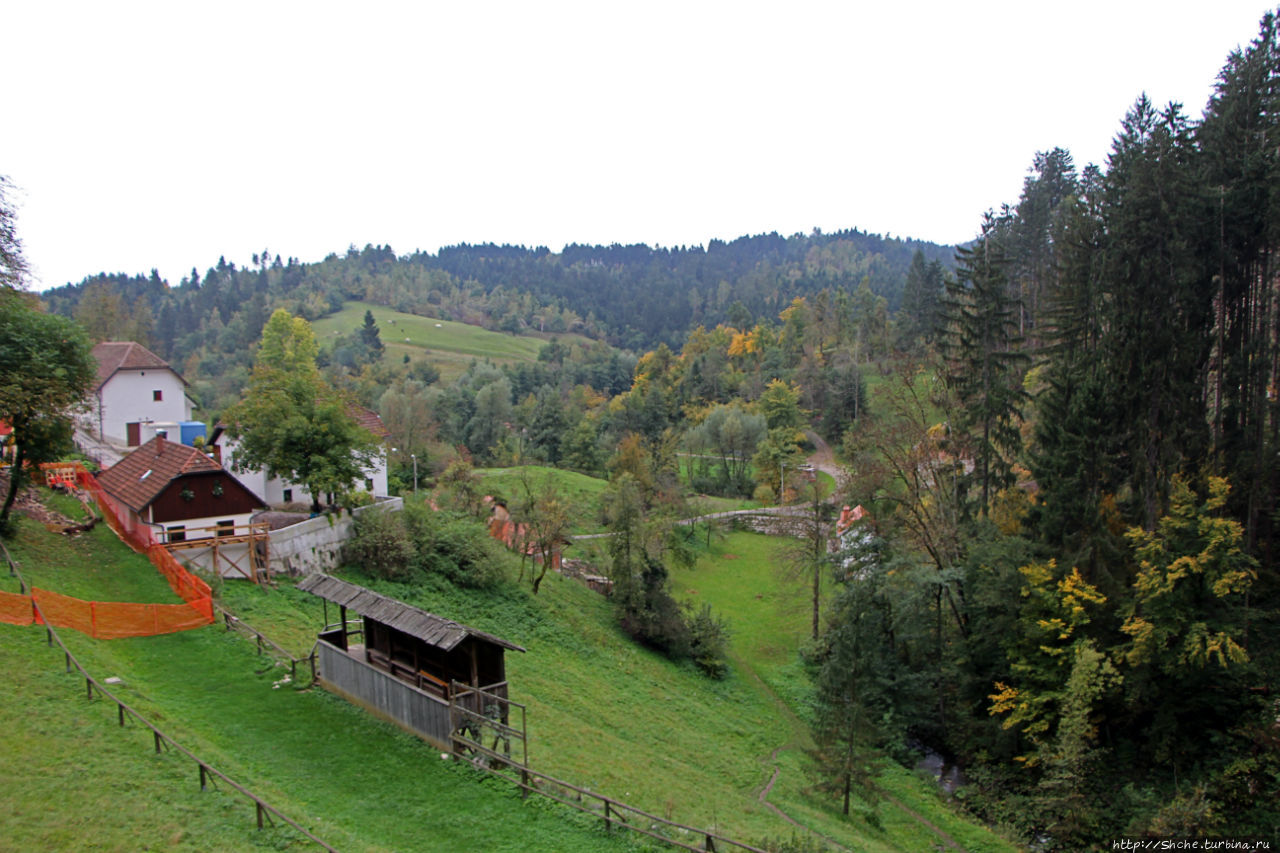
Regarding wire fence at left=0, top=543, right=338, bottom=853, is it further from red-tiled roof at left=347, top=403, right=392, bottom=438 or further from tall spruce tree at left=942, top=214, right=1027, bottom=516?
tall spruce tree at left=942, top=214, right=1027, bottom=516

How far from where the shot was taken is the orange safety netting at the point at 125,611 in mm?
19953

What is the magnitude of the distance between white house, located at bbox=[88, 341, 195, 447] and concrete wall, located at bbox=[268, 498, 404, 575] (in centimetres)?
2616

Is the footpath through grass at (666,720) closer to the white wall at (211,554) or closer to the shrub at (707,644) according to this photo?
the shrub at (707,644)

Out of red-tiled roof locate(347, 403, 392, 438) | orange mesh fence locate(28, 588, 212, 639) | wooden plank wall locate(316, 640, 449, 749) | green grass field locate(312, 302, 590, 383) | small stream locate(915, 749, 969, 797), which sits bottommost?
small stream locate(915, 749, 969, 797)

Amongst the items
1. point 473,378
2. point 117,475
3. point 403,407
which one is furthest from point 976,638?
point 473,378

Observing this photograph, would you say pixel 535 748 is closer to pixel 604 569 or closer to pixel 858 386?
pixel 604 569

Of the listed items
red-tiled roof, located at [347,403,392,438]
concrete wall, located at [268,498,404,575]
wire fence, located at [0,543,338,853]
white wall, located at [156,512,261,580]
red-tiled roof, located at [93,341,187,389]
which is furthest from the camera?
red-tiled roof, located at [93,341,187,389]

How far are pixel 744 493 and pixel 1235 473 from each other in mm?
58250

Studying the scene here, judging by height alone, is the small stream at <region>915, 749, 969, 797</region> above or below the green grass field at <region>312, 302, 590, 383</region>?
below

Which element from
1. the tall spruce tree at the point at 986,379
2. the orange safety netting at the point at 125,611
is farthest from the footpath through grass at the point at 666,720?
the tall spruce tree at the point at 986,379

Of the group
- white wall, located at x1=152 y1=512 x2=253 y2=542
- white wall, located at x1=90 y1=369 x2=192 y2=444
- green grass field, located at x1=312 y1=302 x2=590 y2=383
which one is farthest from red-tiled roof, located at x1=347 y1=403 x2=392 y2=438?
green grass field, located at x1=312 y1=302 x2=590 y2=383

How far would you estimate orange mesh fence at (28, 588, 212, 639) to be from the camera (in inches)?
819

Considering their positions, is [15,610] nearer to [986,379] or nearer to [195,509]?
[195,509]

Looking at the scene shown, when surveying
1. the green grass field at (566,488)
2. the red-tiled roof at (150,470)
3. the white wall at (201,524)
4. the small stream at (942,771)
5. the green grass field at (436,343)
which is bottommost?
the small stream at (942,771)
